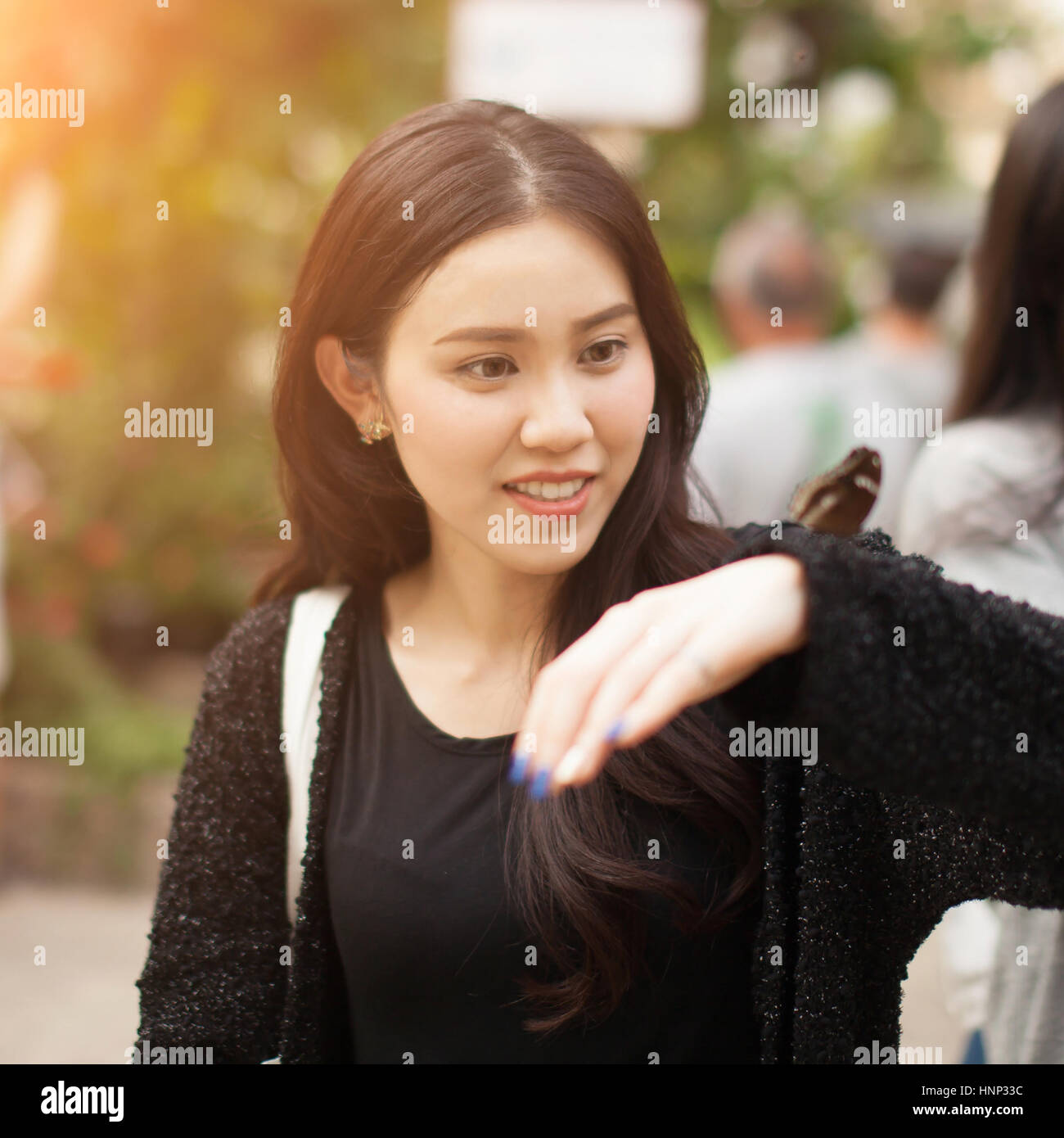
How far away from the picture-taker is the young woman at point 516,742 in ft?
4.68

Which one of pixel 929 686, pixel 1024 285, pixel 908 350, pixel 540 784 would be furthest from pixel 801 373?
pixel 540 784

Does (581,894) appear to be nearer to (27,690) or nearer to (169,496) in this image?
(27,690)

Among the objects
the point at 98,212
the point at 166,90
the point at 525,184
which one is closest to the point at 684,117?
the point at 166,90

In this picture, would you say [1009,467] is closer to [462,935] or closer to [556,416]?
[556,416]

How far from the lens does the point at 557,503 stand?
5.22ft

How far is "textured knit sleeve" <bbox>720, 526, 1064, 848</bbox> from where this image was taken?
105cm

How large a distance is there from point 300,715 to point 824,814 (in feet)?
2.52

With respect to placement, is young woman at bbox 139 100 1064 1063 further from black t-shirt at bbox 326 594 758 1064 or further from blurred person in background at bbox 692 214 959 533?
blurred person in background at bbox 692 214 959 533

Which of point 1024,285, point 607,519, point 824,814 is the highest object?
point 1024,285

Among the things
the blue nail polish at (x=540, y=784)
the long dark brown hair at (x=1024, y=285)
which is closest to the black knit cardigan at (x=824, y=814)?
the blue nail polish at (x=540, y=784)

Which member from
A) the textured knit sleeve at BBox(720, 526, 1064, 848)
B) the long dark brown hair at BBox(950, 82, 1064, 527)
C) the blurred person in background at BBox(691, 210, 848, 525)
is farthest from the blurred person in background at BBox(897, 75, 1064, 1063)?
the blurred person in background at BBox(691, 210, 848, 525)

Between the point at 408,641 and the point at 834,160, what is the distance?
10.1 m

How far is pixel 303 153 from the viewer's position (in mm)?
5902

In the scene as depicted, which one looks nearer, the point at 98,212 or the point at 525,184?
the point at 525,184
